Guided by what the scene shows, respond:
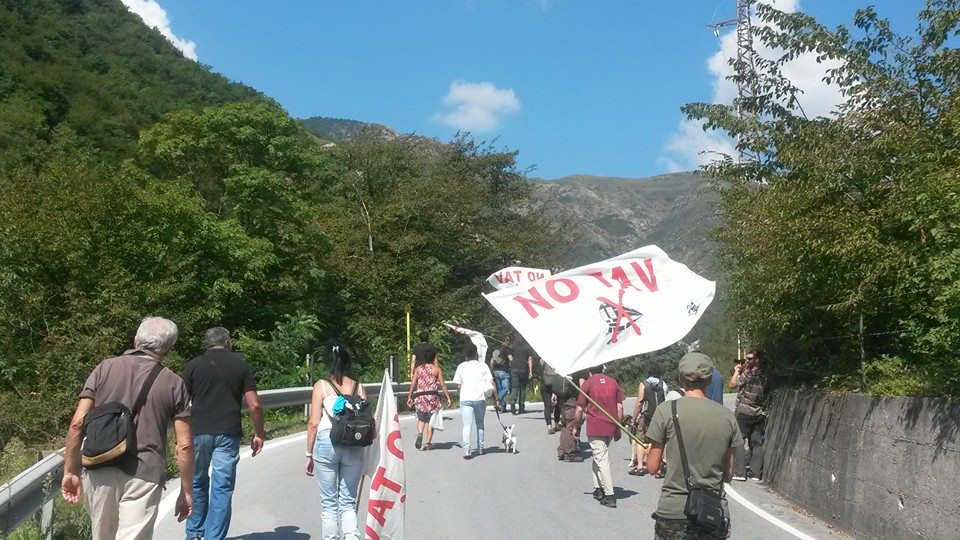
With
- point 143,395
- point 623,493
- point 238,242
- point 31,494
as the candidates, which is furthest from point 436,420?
point 238,242

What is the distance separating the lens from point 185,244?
37.1m

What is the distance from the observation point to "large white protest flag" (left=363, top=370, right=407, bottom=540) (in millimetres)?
7746

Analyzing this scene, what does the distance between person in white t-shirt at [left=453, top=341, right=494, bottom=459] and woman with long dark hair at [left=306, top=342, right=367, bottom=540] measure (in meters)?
6.96

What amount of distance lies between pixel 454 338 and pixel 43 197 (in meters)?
16.0

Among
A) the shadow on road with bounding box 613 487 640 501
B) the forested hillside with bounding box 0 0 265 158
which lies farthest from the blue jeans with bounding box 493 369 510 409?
the forested hillside with bounding box 0 0 265 158

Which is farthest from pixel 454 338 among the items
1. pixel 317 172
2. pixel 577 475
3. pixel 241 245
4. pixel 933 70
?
pixel 933 70

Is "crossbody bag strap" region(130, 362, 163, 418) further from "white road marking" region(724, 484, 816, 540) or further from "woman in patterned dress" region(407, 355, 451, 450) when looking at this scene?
"woman in patterned dress" region(407, 355, 451, 450)

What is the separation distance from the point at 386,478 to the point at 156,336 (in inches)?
91.6

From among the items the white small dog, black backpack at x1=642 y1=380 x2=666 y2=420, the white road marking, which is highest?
black backpack at x1=642 y1=380 x2=666 y2=420

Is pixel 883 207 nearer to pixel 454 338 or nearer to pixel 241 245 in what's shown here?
pixel 454 338

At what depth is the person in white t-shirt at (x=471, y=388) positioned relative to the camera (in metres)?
14.8

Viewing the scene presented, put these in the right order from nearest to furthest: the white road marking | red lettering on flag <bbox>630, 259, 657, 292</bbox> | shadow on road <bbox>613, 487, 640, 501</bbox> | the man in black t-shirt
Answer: red lettering on flag <bbox>630, 259, 657, 292</bbox>, the white road marking, shadow on road <bbox>613, 487, 640, 501</bbox>, the man in black t-shirt

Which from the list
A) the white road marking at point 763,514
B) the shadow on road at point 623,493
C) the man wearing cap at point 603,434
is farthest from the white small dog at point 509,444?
the white road marking at point 763,514

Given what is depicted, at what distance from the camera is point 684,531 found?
5.64m
